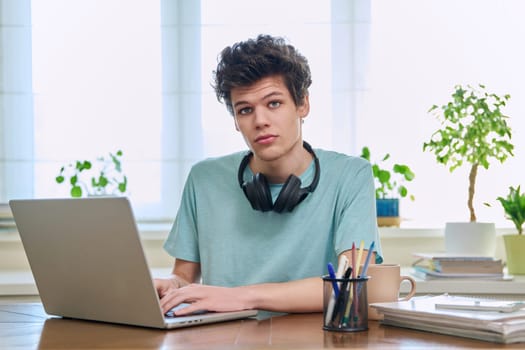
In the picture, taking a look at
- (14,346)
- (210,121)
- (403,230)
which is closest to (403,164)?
(403,230)

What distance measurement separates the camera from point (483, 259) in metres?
2.85

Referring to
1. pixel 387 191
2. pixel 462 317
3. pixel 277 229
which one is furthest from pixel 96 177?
pixel 462 317

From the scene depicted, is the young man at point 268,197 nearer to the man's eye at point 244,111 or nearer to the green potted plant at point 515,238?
the man's eye at point 244,111

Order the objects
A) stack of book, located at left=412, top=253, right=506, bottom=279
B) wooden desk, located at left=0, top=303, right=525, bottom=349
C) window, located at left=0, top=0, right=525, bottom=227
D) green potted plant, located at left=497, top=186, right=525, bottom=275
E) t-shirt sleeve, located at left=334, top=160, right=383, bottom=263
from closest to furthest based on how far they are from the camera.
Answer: wooden desk, located at left=0, top=303, right=525, bottom=349 → t-shirt sleeve, located at left=334, top=160, right=383, bottom=263 → stack of book, located at left=412, top=253, right=506, bottom=279 → green potted plant, located at left=497, top=186, right=525, bottom=275 → window, located at left=0, top=0, right=525, bottom=227

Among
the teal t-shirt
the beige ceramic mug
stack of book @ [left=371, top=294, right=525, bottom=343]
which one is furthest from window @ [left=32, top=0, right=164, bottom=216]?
stack of book @ [left=371, top=294, right=525, bottom=343]

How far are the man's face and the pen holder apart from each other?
62 cm

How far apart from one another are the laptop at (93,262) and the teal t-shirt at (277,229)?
495mm

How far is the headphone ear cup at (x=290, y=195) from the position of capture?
1.98 metres

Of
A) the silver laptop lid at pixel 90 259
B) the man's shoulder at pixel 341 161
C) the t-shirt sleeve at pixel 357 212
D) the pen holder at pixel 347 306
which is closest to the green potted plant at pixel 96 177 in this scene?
the man's shoulder at pixel 341 161

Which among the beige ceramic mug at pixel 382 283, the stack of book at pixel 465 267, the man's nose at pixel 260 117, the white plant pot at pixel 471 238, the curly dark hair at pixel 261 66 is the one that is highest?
the curly dark hair at pixel 261 66

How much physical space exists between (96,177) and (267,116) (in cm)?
160

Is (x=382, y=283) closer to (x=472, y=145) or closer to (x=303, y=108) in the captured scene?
(x=303, y=108)

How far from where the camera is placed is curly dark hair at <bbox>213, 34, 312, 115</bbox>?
79.7 inches

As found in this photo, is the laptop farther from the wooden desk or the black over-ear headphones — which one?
the black over-ear headphones
